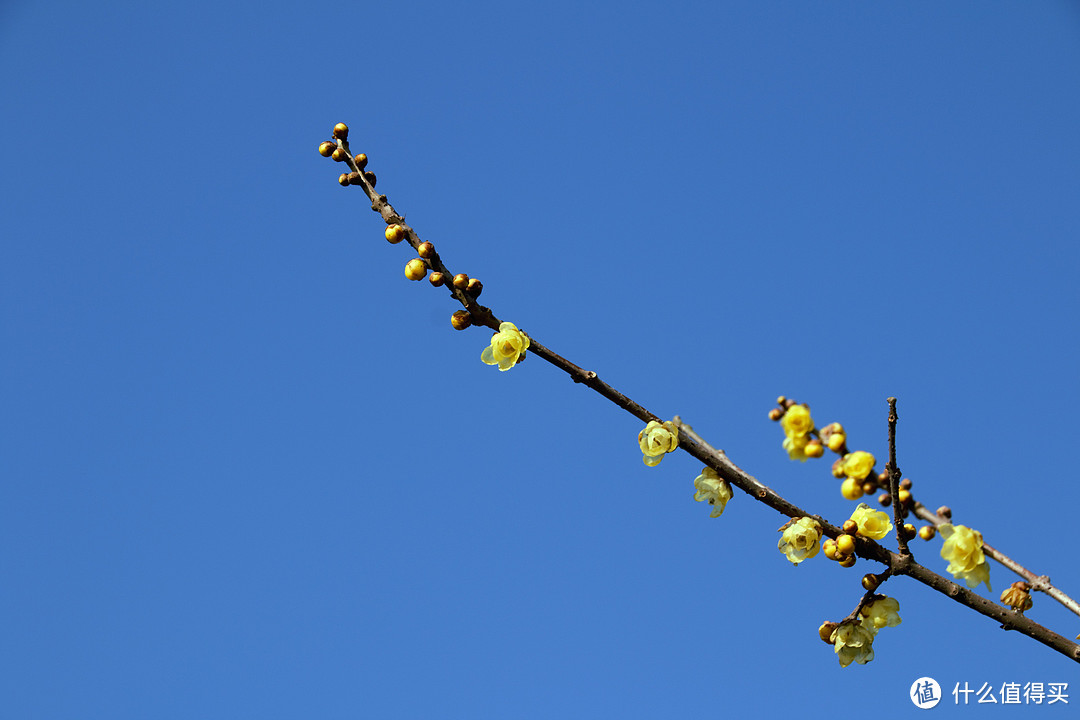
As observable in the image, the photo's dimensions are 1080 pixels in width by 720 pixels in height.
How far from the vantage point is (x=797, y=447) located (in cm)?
233

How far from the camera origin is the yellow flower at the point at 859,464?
228cm

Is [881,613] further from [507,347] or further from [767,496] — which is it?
[507,347]

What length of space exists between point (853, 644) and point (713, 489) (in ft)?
2.35

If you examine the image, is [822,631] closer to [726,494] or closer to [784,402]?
[726,494]

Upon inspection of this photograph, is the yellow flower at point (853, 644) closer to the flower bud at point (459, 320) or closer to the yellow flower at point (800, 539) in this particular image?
the yellow flower at point (800, 539)

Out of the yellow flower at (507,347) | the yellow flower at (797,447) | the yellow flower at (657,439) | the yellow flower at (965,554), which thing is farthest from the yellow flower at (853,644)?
the yellow flower at (507,347)

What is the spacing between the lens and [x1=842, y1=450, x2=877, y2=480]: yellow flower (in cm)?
228

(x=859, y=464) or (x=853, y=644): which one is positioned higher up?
(x=859, y=464)

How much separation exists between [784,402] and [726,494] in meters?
0.39

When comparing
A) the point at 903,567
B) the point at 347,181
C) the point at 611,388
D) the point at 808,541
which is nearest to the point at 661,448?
the point at 611,388

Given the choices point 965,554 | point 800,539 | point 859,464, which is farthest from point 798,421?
point 965,554

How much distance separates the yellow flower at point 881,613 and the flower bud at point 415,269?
183 cm

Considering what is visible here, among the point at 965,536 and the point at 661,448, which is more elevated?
the point at 661,448

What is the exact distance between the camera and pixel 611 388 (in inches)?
91.4
